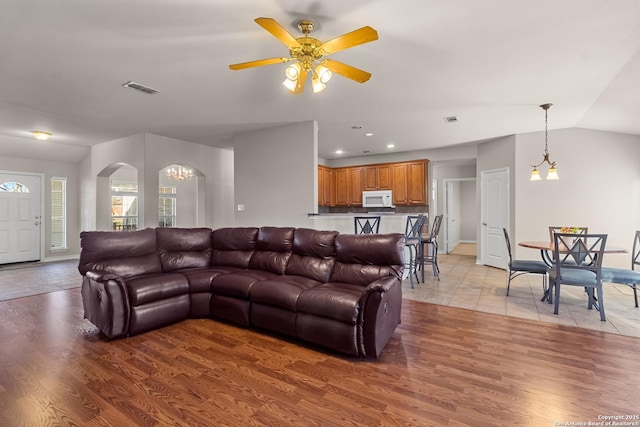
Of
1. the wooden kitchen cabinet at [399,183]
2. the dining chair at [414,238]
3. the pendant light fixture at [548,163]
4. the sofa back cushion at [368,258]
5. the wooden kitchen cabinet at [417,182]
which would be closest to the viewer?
the sofa back cushion at [368,258]

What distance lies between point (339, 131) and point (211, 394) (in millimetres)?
4799

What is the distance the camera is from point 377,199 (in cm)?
794

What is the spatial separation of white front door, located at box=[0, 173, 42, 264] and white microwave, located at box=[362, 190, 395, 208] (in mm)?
7905

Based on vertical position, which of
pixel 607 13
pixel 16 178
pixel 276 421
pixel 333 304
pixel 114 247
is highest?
pixel 607 13

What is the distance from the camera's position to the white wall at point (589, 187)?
5.40 m

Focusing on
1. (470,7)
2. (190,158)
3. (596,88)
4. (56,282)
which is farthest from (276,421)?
→ (190,158)

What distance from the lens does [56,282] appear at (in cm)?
521

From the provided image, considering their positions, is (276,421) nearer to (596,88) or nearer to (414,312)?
(414,312)

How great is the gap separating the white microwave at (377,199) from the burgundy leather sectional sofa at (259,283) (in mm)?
4547

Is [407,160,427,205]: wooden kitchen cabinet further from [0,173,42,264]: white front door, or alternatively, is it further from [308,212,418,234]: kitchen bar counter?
[0,173,42,264]: white front door

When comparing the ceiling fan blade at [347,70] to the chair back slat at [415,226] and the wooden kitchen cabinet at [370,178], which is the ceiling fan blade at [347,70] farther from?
the wooden kitchen cabinet at [370,178]

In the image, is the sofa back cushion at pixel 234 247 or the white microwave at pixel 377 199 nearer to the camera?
the sofa back cushion at pixel 234 247

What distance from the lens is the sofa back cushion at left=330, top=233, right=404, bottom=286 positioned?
299 centimetres

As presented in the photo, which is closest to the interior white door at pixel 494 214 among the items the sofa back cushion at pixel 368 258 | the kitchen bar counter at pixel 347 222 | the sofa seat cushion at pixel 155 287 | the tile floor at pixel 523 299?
the tile floor at pixel 523 299
